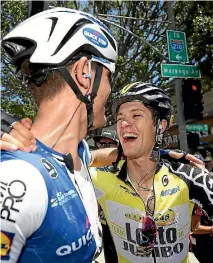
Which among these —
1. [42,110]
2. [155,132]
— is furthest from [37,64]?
[155,132]

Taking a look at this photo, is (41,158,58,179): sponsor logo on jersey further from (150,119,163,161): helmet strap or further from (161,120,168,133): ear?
(161,120,168,133): ear

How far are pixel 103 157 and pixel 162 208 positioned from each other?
68 centimetres

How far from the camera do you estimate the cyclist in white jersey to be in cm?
158

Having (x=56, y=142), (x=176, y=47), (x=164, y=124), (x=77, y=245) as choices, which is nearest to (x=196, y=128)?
(x=176, y=47)

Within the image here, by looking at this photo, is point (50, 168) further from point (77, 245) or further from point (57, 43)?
point (57, 43)

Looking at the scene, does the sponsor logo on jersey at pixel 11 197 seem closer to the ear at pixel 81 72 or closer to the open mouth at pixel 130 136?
the ear at pixel 81 72

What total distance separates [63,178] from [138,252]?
59.7 inches

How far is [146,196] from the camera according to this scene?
325cm

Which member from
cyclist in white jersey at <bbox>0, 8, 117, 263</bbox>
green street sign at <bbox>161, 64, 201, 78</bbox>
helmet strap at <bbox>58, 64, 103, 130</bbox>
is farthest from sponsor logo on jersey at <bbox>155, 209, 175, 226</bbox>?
green street sign at <bbox>161, 64, 201, 78</bbox>

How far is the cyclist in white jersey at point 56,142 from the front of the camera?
1.58m

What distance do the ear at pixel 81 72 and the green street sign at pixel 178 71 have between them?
32.2 feet

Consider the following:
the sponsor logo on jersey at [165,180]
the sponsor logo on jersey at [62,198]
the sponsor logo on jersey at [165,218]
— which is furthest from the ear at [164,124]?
the sponsor logo on jersey at [62,198]

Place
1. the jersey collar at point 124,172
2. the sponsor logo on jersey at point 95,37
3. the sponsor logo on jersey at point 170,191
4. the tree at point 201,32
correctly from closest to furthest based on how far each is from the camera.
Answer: the sponsor logo on jersey at point 95,37 → the sponsor logo on jersey at point 170,191 → the jersey collar at point 124,172 → the tree at point 201,32

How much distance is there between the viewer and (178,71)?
11922 mm
